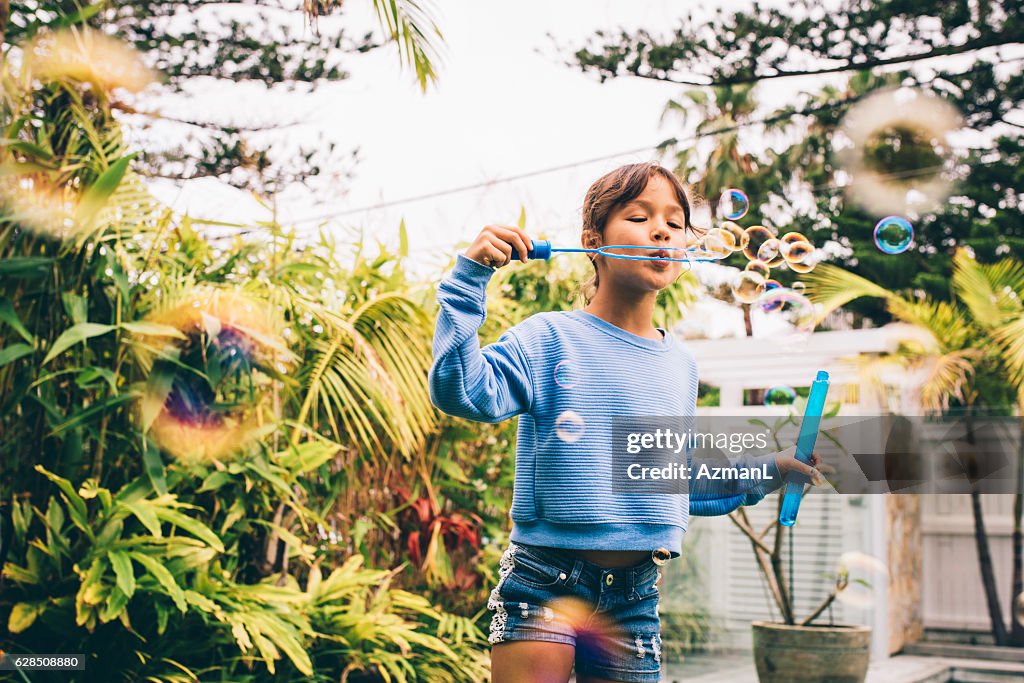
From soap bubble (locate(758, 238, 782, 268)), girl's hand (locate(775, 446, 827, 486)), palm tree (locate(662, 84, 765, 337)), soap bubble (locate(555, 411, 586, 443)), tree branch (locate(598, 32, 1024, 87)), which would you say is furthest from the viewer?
palm tree (locate(662, 84, 765, 337))

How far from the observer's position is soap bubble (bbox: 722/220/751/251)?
2.34 m

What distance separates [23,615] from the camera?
3061mm

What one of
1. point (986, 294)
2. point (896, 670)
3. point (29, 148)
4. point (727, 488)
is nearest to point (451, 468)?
point (29, 148)

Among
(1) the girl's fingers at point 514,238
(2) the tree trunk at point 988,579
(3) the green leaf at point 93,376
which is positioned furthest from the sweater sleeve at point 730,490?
(2) the tree trunk at point 988,579

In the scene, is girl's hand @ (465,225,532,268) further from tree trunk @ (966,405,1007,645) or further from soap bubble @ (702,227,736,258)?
tree trunk @ (966,405,1007,645)

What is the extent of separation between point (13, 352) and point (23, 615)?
82 cm

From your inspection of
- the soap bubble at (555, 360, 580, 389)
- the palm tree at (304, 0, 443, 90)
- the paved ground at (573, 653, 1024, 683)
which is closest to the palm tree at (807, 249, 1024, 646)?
the paved ground at (573, 653, 1024, 683)

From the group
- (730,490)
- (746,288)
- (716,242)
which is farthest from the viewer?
(746,288)

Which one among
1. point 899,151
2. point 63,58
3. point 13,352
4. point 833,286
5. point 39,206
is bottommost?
point 13,352

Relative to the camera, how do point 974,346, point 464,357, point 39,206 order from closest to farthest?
point 464,357 < point 39,206 < point 974,346

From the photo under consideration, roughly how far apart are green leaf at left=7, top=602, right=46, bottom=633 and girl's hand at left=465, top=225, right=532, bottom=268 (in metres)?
2.33

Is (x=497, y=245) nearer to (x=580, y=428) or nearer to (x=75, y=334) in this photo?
(x=580, y=428)

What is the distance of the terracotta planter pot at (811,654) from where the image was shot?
15.7 feet

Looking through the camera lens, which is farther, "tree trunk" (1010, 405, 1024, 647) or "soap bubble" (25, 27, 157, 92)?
"tree trunk" (1010, 405, 1024, 647)
